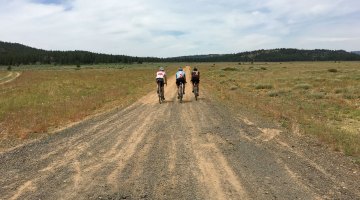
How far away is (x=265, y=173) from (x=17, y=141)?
803 cm

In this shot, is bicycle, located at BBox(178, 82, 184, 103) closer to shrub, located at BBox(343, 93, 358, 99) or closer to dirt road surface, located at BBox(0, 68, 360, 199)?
dirt road surface, located at BBox(0, 68, 360, 199)

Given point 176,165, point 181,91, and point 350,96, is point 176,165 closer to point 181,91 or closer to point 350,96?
point 181,91

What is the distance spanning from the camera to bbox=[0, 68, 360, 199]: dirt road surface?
7.12 metres

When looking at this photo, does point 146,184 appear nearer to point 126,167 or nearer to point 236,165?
point 126,167

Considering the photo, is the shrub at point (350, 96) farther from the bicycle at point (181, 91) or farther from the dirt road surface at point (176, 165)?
the dirt road surface at point (176, 165)

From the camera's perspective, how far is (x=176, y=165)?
344 inches

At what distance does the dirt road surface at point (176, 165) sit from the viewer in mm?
7125

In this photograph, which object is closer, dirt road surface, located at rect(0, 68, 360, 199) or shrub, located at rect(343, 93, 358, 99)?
dirt road surface, located at rect(0, 68, 360, 199)

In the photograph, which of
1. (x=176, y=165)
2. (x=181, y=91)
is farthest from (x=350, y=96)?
(x=176, y=165)

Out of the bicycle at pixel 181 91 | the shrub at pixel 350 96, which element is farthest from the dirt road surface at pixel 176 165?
the shrub at pixel 350 96

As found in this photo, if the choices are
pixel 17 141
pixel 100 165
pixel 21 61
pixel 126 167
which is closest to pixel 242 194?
pixel 126 167

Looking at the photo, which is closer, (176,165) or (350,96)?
(176,165)

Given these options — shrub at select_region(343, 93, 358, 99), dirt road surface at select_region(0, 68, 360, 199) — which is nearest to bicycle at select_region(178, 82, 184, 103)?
dirt road surface at select_region(0, 68, 360, 199)

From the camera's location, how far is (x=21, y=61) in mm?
191625
